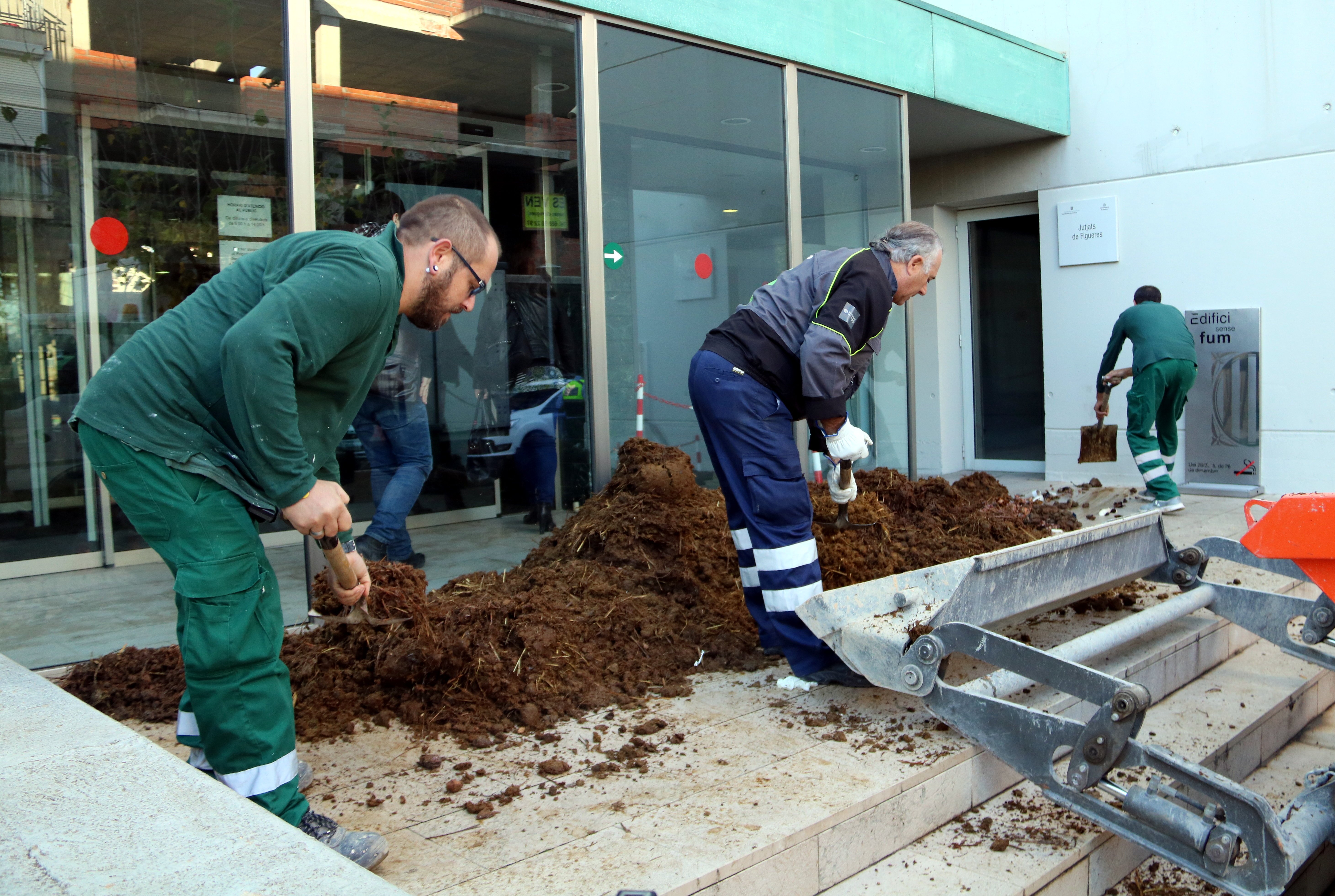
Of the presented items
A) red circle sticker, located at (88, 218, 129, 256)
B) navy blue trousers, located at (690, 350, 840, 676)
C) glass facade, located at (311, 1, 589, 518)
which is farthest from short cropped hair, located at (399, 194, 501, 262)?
red circle sticker, located at (88, 218, 129, 256)

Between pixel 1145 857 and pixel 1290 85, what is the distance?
24.4ft

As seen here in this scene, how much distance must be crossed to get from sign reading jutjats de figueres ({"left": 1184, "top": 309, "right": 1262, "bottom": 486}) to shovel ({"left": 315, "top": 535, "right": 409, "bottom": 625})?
7.38 m

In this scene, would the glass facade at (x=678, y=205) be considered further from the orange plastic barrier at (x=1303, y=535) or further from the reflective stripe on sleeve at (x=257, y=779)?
the reflective stripe on sleeve at (x=257, y=779)

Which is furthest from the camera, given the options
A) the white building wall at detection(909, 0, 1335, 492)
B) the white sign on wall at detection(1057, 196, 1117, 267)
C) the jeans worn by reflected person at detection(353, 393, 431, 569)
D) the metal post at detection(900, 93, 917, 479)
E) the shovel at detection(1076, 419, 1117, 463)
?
the white sign on wall at detection(1057, 196, 1117, 267)

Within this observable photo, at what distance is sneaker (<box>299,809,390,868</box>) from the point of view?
2285 mm

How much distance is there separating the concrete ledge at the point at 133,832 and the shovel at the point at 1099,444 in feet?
25.6

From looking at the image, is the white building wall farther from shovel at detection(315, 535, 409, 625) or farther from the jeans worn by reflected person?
shovel at detection(315, 535, 409, 625)

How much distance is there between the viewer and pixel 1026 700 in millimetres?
3357

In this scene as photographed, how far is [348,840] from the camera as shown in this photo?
7.54 ft

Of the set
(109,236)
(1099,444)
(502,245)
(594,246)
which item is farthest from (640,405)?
(1099,444)

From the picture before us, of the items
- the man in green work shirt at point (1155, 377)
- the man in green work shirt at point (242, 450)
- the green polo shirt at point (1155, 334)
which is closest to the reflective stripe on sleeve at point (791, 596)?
the man in green work shirt at point (242, 450)

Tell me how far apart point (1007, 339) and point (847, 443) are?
7320 mm

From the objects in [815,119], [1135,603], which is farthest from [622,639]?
[815,119]

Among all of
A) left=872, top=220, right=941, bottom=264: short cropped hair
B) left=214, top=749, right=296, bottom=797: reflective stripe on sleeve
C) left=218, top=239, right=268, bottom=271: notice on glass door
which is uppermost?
left=218, top=239, right=268, bottom=271: notice on glass door
